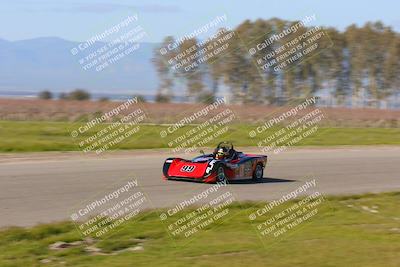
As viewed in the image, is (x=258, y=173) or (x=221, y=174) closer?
(x=221, y=174)

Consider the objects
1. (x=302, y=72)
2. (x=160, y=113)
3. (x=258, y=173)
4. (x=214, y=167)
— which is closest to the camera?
(x=214, y=167)

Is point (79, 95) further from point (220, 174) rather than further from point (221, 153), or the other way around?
point (220, 174)

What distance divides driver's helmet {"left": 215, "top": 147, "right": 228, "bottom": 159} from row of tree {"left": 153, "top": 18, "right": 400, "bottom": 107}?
56.9m

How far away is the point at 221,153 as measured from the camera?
19000 mm

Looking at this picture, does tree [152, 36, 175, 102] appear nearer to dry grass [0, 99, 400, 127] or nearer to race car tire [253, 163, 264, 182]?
dry grass [0, 99, 400, 127]

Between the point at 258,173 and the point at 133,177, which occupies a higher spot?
the point at 133,177

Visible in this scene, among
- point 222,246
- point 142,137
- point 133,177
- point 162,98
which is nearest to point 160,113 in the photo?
point 142,137

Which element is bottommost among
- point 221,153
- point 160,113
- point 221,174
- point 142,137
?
point 221,174

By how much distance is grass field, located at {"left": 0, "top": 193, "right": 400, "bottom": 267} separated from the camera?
1029 centimetres

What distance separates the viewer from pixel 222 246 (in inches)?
447

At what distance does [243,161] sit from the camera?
63.3 ft

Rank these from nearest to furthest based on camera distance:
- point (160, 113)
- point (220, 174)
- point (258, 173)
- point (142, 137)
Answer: point (220, 174)
point (258, 173)
point (142, 137)
point (160, 113)

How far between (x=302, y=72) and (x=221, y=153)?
67.6 metres

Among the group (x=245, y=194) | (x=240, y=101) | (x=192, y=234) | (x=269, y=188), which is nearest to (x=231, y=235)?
(x=192, y=234)
